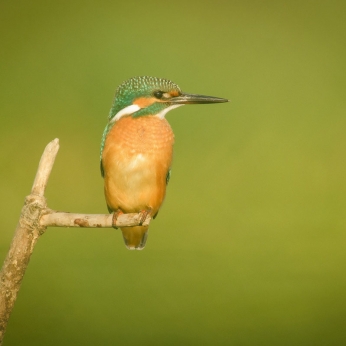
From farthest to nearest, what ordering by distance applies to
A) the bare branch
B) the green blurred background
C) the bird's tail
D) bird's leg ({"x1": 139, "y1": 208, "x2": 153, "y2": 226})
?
the green blurred background, the bird's tail, bird's leg ({"x1": 139, "y1": 208, "x2": 153, "y2": 226}), the bare branch

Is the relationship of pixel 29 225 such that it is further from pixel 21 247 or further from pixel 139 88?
pixel 139 88

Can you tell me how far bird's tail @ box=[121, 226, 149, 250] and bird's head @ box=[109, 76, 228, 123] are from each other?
336mm

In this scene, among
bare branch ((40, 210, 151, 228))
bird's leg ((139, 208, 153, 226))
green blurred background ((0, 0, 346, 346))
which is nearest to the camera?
bare branch ((40, 210, 151, 228))

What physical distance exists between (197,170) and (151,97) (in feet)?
2.64

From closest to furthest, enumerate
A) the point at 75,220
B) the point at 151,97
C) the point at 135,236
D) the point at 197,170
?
the point at 75,220 → the point at 151,97 → the point at 135,236 → the point at 197,170

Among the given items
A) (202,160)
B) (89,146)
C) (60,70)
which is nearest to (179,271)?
(202,160)

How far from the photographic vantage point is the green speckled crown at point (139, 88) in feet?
4.09

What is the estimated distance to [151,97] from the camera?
126cm

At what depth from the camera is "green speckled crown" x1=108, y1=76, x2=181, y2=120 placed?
49.1 inches

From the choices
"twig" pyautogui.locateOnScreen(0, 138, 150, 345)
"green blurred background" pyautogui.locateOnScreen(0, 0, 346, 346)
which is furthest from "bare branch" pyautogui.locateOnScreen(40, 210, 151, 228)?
"green blurred background" pyautogui.locateOnScreen(0, 0, 346, 346)

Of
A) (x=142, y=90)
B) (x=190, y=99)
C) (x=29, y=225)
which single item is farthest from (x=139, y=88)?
(x=29, y=225)

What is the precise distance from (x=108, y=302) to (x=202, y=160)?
647 millimetres

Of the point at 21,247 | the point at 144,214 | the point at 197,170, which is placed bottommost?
the point at 21,247

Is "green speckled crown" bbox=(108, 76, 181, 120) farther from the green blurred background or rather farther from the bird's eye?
the green blurred background
